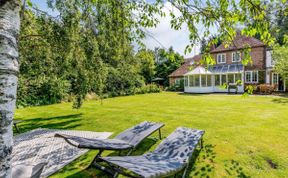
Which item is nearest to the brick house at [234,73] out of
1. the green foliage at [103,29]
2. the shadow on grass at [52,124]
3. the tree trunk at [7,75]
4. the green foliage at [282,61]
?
the green foliage at [282,61]

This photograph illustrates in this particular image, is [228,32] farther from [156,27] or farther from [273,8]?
[156,27]

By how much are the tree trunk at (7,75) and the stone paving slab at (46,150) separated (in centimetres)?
337

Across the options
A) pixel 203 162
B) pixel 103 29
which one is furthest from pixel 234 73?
pixel 103 29

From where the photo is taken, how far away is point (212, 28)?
3.60 metres

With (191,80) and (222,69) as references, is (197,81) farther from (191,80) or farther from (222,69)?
(222,69)

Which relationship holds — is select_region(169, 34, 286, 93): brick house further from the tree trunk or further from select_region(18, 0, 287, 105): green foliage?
the tree trunk

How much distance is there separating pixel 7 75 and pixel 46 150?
5.15 meters

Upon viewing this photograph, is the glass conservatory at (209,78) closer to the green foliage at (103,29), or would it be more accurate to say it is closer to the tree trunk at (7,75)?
the green foliage at (103,29)

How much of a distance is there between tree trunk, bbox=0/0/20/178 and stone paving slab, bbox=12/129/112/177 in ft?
11.1

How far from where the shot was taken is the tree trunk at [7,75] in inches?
55.0

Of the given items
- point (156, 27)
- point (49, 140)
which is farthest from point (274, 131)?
point (49, 140)

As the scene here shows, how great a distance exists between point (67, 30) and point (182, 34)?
3954 mm

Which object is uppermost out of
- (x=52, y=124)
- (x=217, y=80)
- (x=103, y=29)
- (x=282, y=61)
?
(x=282, y=61)

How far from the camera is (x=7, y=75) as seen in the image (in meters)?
1.43
